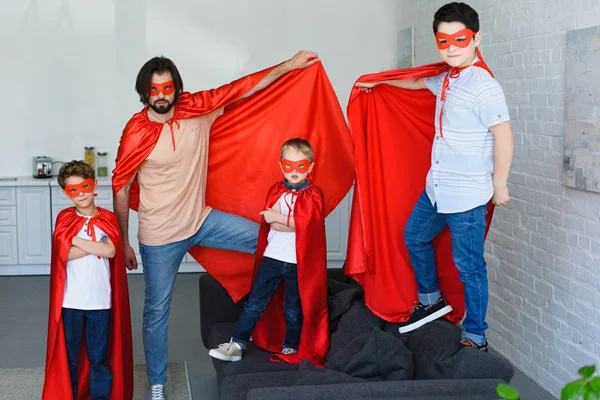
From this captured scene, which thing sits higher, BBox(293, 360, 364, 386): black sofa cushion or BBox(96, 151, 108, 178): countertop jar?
BBox(96, 151, 108, 178): countertop jar

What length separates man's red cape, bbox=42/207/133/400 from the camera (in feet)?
11.5

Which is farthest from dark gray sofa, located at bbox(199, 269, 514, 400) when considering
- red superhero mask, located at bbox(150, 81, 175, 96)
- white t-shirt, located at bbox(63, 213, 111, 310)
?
red superhero mask, located at bbox(150, 81, 175, 96)

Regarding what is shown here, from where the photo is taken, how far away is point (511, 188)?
466cm

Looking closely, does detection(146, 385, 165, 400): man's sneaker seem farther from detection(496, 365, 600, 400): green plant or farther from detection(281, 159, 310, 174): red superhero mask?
detection(496, 365, 600, 400): green plant

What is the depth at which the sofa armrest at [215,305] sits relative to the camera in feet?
14.4

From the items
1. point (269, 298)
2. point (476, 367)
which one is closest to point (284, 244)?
point (269, 298)

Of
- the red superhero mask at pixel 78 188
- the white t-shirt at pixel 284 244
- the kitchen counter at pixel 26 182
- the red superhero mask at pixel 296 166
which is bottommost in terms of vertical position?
the white t-shirt at pixel 284 244

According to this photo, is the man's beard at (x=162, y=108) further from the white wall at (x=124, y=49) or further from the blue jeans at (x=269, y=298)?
the white wall at (x=124, y=49)

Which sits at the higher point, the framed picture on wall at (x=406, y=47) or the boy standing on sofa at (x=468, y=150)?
the framed picture on wall at (x=406, y=47)

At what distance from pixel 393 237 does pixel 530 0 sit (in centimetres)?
158

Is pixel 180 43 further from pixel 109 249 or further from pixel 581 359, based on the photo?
pixel 581 359

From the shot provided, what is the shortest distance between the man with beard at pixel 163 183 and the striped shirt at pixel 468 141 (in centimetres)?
113

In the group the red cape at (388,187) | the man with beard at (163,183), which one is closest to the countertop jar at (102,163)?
the man with beard at (163,183)

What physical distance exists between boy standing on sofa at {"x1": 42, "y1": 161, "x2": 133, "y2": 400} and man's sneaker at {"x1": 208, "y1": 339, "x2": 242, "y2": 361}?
1.46 feet
